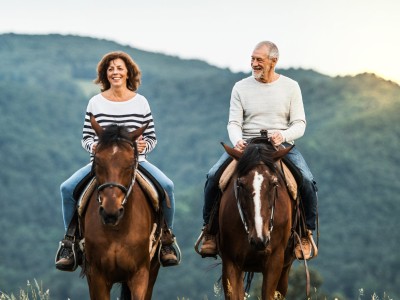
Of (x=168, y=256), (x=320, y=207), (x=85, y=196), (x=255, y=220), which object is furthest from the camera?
(x=320, y=207)

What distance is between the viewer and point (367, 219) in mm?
153250

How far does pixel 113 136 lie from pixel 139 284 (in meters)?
1.80

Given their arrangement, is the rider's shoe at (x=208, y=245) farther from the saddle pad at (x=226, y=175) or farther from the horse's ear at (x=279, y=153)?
the horse's ear at (x=279, y=153)

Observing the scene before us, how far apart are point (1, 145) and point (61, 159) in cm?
1281

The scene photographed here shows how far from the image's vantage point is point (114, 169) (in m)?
9.38

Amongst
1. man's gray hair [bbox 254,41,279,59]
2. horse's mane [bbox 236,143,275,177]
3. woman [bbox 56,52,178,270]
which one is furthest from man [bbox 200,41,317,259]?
horse's mane [bbox 236,143,275,177]

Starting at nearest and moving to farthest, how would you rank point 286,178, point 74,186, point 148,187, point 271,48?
point 148,187 < point 74,186 < point 286,178 < point 271,48

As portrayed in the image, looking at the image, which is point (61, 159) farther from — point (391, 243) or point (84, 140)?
point (84, 140)

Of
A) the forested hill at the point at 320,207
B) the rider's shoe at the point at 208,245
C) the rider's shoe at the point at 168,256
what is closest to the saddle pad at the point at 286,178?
the rider's shoe at the point at 208,245

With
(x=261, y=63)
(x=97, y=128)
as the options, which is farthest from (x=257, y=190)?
(x=261, y=63)

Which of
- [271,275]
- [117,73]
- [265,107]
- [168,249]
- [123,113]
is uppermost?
[117,73]

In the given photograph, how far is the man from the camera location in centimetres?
1155

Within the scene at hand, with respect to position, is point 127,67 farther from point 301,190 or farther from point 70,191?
point 301,190

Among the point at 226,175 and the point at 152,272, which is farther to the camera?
the point at 152,272
